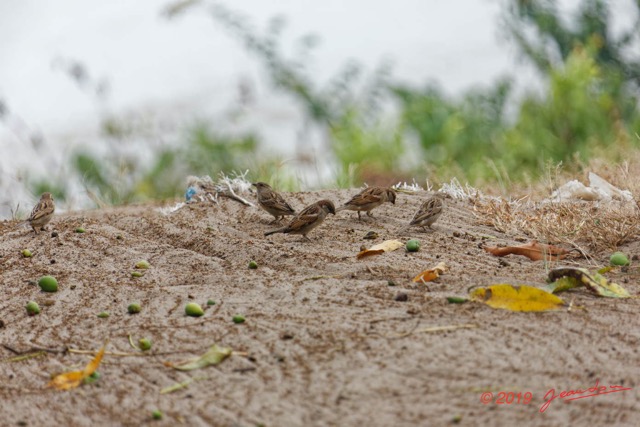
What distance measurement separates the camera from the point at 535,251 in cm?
644

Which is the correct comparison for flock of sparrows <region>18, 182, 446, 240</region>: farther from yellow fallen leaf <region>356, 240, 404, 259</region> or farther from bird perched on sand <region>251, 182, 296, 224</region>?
yellow fallen leaf <region>356, 240, 404, 259</region>

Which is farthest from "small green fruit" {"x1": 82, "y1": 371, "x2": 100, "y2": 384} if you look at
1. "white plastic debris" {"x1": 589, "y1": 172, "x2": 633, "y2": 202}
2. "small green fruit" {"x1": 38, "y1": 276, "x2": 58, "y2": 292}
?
"white plastic debris" {"x1": 589, "y1": 172, "x2": 633, "y2": 202}

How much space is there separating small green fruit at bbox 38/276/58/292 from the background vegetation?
11.4 ft

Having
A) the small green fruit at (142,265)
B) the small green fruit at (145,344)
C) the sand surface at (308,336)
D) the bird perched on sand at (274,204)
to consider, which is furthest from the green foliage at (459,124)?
the small green fruit at (145,344)

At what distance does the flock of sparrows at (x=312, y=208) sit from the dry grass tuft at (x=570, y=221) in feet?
1.63

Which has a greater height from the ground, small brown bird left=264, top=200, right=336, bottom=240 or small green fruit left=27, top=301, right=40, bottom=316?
small green fruit left=27, top=301, right=40, bottom=316

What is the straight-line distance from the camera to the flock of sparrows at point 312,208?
688 centimetres

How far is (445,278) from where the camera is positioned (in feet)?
19.0

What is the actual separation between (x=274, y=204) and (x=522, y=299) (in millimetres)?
2735

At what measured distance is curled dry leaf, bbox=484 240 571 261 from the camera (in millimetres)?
6414

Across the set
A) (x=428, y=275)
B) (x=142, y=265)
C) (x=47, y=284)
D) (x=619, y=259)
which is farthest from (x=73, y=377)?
(x=619, y=259)

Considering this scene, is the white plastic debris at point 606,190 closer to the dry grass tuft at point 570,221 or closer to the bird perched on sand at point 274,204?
the dry grass tuft at point 570,221

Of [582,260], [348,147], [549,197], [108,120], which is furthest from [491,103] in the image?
[582,260]

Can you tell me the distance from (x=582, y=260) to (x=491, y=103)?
11.9 metres
